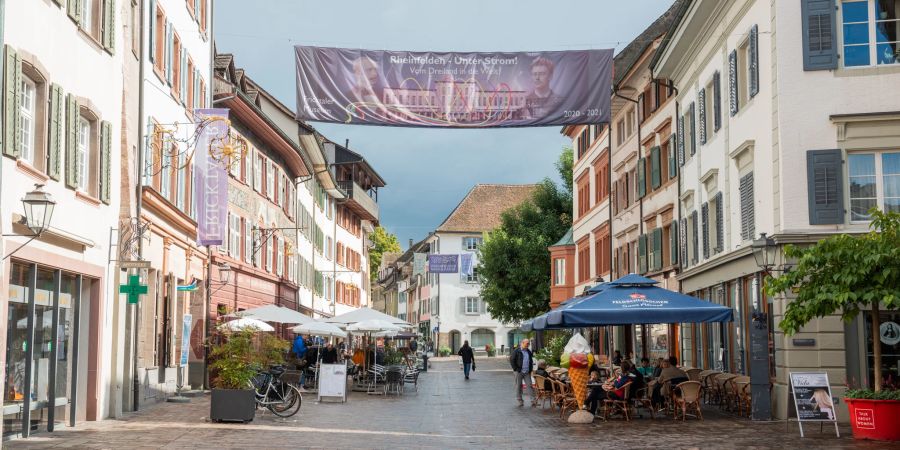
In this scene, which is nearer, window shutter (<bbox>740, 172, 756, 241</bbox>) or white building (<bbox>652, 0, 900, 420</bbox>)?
white building (<bbox>652, 0, 900, 420</bbox>)

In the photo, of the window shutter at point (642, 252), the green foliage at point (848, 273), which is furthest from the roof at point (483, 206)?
the green foliage at point (848, 273)

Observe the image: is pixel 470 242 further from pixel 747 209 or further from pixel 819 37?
pixel 819 37

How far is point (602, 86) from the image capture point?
20406mm

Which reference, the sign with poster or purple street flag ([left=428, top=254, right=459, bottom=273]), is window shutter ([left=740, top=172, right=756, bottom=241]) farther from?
purple street flag ([left=428, top=254, right=459, bottom=273])

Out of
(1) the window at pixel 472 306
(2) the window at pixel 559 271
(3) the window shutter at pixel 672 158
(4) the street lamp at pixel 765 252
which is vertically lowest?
(4) the street lamp at pixel 765 252

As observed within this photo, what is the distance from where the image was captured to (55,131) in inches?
661

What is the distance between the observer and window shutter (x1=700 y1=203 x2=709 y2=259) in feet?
91.9

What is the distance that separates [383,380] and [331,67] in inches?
607

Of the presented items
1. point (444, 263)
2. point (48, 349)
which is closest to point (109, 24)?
point (48, 349)

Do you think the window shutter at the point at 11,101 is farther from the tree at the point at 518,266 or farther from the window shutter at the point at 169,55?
the tree at the point at 518,266

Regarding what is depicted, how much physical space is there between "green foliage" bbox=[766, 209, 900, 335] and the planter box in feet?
4.45

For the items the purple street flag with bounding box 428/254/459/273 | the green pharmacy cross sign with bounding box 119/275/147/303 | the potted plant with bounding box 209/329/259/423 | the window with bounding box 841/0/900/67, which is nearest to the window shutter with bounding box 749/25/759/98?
the window with bounding box 841/0/900/67

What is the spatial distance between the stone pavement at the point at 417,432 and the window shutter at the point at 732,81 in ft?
21.9

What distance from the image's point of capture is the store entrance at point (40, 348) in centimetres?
1565
